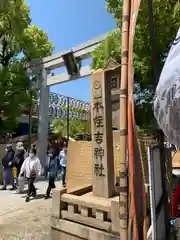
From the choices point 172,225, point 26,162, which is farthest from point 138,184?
point 26,162

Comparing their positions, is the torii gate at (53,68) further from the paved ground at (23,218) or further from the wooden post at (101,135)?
the wooden post at (101,135)

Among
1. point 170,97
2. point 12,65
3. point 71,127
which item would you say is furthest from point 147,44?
point 71,127

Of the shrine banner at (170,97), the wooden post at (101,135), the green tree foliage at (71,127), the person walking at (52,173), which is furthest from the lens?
the green tree foliage at (71,127)

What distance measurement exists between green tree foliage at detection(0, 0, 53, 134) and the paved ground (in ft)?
18.3

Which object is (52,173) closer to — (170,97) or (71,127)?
(170,97)

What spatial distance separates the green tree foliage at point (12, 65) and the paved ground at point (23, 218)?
18.3 feet

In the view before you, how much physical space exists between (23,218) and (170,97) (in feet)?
18.2

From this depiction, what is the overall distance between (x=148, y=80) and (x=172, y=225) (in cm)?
565

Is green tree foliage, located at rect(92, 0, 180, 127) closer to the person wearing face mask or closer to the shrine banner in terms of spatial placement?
the person wearing face mask

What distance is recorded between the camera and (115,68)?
14.5 ft

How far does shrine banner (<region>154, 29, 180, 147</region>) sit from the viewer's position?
175cm

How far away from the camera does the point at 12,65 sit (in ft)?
46.6

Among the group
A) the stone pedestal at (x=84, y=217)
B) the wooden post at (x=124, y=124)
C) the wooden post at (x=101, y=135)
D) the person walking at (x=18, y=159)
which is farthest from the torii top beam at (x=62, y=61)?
the wooden post at (x=124, y=124)

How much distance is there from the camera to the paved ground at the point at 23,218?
540cm
